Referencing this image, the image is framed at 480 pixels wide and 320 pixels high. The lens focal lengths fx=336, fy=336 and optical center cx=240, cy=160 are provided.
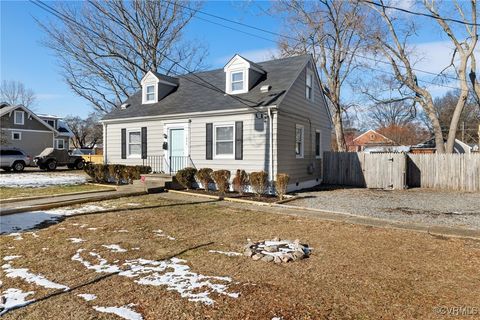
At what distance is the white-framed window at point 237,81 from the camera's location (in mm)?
14418

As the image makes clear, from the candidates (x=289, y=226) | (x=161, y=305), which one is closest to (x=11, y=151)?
(x=289, y=226)

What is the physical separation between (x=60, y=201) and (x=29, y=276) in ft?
21.2

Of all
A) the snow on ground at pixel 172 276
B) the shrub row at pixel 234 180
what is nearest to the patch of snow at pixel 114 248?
the snow on ground at pixel 172 276

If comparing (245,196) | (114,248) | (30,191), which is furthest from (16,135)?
(114,248)

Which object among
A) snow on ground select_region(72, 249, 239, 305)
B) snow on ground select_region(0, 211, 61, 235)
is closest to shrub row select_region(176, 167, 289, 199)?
snow on ground select_region(0, 211, 61, 235)

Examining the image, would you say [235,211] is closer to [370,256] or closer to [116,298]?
[370,256]

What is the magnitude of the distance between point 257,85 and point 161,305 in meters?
12.0

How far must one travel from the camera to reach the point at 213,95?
49.2 ft

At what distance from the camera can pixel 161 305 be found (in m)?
3.50

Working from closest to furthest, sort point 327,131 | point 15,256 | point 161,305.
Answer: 1. point 161,305
2. point 15,256
3. point 327,131

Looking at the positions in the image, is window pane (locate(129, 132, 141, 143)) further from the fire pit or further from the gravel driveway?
the fire pit

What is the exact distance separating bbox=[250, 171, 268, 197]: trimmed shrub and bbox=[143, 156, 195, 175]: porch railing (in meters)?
3.59

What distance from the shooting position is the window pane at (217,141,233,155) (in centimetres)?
1346

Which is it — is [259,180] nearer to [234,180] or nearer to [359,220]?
[234,180]
